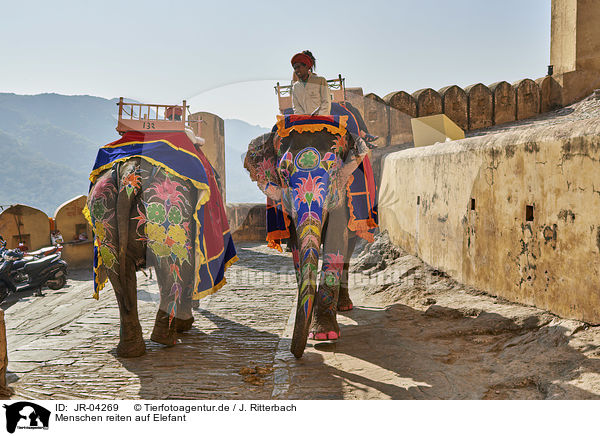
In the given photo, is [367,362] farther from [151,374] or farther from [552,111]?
[552,111]

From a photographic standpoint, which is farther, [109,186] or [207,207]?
[207,207]

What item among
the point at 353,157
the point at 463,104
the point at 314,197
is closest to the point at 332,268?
the point at 314,197

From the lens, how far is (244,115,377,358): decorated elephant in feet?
12.2

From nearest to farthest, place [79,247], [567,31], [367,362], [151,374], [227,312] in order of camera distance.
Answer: [151,374]
[367,362]
[227,312]
[79,247]
[567,31]

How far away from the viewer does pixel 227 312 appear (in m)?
5.43

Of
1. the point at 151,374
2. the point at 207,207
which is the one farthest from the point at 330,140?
the point at 151,374

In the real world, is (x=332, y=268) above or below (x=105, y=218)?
below

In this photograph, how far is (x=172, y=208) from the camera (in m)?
3.87

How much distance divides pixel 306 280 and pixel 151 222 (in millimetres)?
1265

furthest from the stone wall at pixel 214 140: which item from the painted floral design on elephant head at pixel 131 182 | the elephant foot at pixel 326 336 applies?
the elephant foot at pixel 326 336

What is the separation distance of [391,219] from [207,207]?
15.4 feet

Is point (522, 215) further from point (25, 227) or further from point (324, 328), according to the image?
point (25, 227)

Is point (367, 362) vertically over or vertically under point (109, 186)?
under
